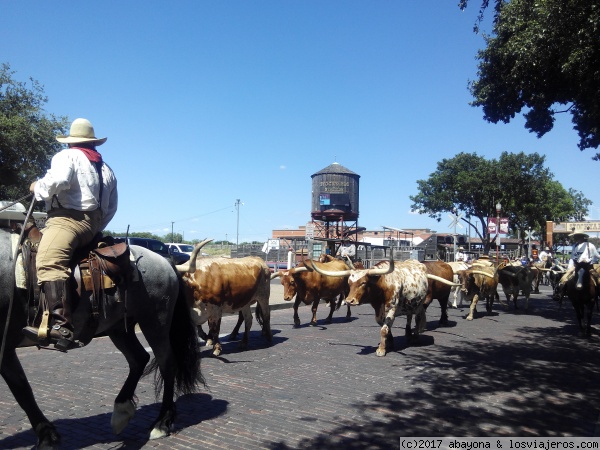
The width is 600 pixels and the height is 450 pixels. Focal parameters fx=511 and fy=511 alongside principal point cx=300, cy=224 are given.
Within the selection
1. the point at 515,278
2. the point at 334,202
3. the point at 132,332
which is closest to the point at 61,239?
the point at 132,332

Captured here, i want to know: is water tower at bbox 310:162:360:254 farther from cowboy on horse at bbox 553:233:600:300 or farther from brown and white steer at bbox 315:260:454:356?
brown and white steer at bbox 315:260:454:356

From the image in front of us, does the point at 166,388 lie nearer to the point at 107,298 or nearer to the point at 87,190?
the point at 107,298

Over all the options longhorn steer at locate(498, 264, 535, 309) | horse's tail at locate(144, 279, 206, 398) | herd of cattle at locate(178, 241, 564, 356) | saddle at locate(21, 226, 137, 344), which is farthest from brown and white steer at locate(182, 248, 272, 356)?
longhorn steer at locate(498, 264, 535, 309)

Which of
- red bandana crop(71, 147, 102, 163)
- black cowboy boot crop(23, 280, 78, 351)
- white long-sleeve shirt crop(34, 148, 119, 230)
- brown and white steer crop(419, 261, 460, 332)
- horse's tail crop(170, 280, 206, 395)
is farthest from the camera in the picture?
brown and white steer crop(419, 261, 460, 332)

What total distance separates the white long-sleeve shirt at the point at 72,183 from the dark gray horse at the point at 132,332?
0.58 meters

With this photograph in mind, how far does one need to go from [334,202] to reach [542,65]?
28.4 meters

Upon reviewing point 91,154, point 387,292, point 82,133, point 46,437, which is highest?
point 82,133

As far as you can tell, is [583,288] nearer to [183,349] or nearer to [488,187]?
[183,349]

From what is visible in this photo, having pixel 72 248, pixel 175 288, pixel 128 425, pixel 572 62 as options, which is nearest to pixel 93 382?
pixel 128 425

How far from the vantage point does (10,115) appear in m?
21.9

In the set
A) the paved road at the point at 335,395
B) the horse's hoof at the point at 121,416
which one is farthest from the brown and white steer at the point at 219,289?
the horse's hoof at the point at 121,416

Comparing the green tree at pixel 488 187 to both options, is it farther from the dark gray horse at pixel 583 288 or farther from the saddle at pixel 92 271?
the saddle at pixel 92 271

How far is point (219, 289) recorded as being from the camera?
28.1ft

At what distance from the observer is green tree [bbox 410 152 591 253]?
40.5 m
